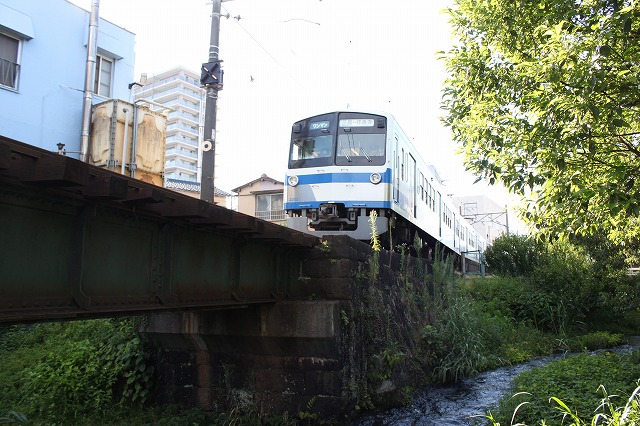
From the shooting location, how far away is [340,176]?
35.2 feet

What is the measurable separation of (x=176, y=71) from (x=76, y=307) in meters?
80.5

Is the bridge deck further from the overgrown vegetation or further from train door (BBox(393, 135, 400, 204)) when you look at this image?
train door (BBox(393, 135, 400, 204))

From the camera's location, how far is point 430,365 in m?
9.43

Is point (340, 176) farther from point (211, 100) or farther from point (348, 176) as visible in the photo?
point (211, 100)

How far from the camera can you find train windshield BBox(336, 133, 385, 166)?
1080 centimetres

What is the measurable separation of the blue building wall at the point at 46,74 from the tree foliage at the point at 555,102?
1009cm

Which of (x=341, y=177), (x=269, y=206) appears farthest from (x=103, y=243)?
(x=269, y=206)

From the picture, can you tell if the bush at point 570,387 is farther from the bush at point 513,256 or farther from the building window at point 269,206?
the building window at point 269,206

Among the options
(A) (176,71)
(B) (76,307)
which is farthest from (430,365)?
(A) (176,71)

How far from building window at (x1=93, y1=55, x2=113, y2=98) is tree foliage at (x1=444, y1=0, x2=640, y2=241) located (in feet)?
35.3

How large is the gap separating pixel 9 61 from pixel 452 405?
12.0 metres

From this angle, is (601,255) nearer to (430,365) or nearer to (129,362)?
(430,365)

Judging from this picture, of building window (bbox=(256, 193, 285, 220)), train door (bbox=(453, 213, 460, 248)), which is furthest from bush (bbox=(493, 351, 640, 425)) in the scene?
building window (bbox=(256, 193, 285, 220))

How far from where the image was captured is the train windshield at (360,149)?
1080 cm
